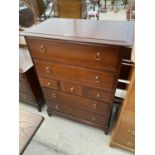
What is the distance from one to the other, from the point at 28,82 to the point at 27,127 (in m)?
0.90

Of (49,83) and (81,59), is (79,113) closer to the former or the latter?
(49,83)

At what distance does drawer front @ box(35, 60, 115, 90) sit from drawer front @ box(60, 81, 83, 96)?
2.7 inches

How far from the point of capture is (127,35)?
1000mm

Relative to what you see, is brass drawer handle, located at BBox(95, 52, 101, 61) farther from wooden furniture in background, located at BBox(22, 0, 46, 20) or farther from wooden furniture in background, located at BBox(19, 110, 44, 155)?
wooden furniture in background, located at BBox(22, 0, 46, 20)

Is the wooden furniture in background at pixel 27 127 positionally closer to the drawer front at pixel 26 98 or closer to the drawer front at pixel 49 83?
the drawer front at pixel 49 83

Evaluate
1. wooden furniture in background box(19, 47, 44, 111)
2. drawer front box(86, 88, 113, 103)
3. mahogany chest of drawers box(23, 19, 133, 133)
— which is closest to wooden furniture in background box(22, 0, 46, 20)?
wooden furniture in background box(19, 47, 44, 111)

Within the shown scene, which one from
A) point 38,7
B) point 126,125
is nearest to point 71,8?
point 38,7

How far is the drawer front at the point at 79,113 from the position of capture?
1.52m

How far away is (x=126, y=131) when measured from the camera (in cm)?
129

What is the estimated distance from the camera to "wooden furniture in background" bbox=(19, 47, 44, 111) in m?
1.61

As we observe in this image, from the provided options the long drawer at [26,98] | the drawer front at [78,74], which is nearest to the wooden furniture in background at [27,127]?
the drawer front at [78,74]

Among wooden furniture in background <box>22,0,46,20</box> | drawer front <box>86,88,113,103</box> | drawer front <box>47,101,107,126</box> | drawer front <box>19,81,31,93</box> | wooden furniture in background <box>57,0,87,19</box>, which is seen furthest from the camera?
wooden furniture in background <box>22,0,46,20</box>

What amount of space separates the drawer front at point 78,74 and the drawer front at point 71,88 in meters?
0.07
